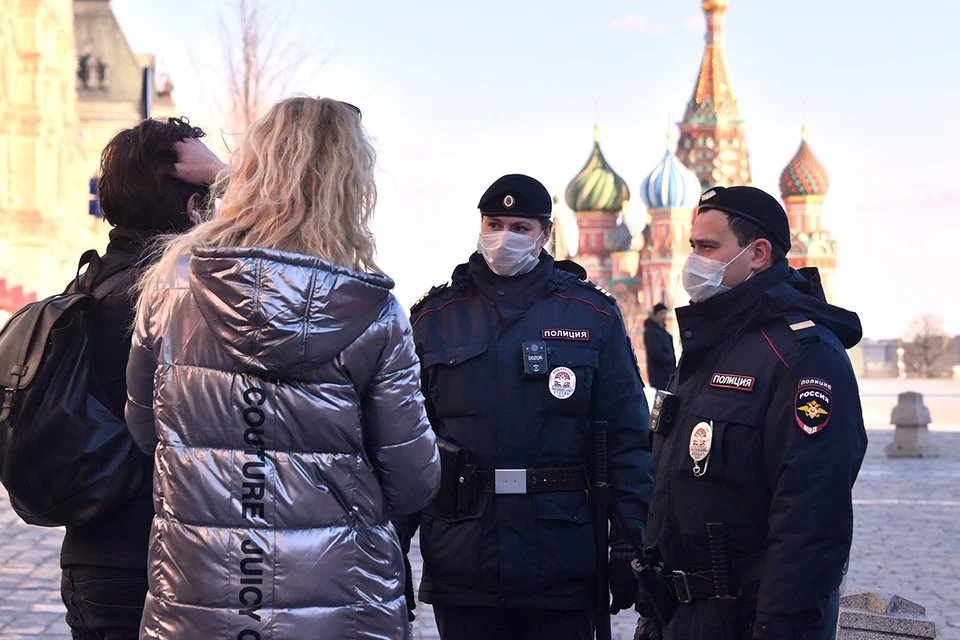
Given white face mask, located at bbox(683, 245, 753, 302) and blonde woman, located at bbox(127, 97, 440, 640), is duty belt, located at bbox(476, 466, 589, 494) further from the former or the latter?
blonde woman, located at bbox(127, 97, 440, 640)

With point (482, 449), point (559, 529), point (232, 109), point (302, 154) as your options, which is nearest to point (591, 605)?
point (559, 529)

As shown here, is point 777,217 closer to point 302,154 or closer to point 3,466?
point 302,154

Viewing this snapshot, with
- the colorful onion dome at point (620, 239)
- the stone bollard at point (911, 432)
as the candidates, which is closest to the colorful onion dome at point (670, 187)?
the colorful onion dome at point (620, 239)

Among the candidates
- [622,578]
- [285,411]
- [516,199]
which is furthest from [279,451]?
[516,199]

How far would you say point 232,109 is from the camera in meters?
22.9

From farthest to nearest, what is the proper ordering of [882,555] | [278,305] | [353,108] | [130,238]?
[882,555]
[130,238]
[353,108]
[278,305]

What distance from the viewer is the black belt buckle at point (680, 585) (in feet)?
12.1

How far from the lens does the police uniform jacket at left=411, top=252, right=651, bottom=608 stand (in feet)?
14.2

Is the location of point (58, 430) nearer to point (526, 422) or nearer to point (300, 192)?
point (300, 192)

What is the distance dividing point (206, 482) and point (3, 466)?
77 centimetres

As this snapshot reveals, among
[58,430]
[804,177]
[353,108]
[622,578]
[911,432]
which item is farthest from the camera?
[804,177]

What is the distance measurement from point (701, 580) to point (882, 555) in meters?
7.83

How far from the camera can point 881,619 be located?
16.5 ft

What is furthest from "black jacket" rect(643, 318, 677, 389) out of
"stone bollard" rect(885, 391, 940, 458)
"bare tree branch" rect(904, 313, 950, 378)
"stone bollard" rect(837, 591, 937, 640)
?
"bare tree branch" rect(904, 313, 950, 378)
